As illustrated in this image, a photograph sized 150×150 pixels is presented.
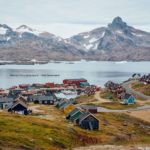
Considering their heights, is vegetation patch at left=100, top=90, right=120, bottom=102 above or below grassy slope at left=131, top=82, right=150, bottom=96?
below

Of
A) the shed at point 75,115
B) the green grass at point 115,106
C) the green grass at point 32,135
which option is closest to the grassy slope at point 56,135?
the green grass at point 32,135

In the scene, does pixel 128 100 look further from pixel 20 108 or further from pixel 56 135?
pixel 56 135

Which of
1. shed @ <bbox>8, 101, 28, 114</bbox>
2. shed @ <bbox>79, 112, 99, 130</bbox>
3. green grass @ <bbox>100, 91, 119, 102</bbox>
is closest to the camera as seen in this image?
shed @ <bbox>79, 112, 99, 130</bbox>

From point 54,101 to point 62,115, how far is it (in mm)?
35198

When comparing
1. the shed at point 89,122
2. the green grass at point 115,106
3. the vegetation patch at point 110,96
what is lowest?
the green grass at point 115,106

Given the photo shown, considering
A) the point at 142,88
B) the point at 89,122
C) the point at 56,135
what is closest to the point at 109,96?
the point at 142,88

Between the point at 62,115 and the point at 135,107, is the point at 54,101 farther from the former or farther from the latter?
the point at 62,115

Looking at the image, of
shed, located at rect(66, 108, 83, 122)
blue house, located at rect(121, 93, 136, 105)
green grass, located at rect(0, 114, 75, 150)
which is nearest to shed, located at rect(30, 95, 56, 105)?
blue house, located at rect(121, 93, 136, 105)

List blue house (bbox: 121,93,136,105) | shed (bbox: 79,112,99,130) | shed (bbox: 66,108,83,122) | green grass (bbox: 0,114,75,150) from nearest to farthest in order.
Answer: green grass (bbox: 0,114,75,150), shed (bbox: 79,112,99,130), shed (bbox: 66,108,83,122), blue house (bbox: 121,93,136,105)

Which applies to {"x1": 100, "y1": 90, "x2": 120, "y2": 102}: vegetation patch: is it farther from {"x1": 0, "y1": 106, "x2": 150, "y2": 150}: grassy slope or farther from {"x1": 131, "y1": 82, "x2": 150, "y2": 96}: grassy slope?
{"x1": 0, "y1": 106, "x2": 150, "y2": 150}: grassy slope

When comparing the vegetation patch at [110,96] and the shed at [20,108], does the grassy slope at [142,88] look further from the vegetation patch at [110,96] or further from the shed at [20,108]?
the shed at [20,108]

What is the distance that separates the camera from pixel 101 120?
97.1 meters

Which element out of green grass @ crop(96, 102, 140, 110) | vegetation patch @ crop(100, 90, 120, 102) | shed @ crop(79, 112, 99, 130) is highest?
shed @ crop(79, 112, 99, 130)

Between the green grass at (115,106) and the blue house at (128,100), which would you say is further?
the blue house at (128,100)
